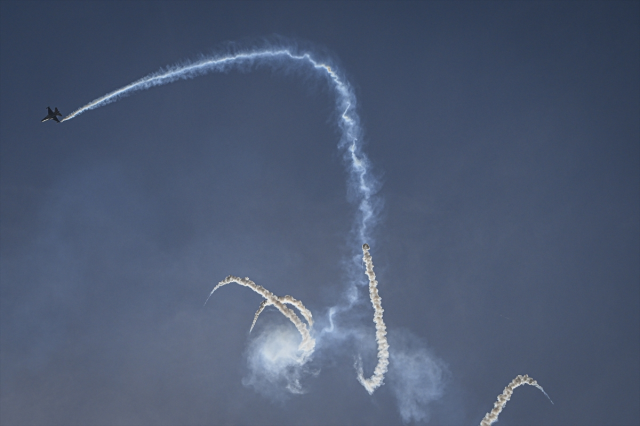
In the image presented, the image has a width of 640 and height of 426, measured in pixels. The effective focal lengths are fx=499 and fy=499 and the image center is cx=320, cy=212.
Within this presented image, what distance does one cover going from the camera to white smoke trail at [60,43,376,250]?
61.8m

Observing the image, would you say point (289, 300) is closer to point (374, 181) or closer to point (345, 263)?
point (345, 263)

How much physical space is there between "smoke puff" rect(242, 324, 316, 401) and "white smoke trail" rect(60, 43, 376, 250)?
17050 millimetres

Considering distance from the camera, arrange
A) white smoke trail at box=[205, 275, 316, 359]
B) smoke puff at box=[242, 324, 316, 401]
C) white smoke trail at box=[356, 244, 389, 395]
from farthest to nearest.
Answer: smoke puff at box=[242, 324, 316, 401]
white smoke trail at box=[205, 275, 316, 359]
white smoke trail at box=[356, 244, 389, 395]

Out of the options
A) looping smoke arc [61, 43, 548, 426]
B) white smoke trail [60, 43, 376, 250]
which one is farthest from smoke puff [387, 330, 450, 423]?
white smoke trail [60, 43, 376, 250]

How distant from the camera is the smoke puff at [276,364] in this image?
67688 mm

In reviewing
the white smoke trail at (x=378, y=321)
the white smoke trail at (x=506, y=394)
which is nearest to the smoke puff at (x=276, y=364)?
the white smoke trail at (x=378, y=321)

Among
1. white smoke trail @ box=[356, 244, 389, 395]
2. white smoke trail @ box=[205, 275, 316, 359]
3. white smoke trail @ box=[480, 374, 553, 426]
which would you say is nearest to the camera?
white smoke trail @ box=[480, 374, 553, 426]

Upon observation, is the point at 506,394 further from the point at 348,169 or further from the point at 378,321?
the point at 348,169

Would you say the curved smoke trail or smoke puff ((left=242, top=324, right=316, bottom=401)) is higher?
the curved smoke trail

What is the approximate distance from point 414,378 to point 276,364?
19.0m

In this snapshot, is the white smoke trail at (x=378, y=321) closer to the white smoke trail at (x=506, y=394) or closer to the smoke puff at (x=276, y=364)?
the smoke puff at (x=276, y=364)

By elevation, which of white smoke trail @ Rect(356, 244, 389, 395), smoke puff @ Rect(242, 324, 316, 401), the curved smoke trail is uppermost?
the curved smoke trail

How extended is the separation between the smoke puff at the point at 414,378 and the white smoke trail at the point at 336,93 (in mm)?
16290

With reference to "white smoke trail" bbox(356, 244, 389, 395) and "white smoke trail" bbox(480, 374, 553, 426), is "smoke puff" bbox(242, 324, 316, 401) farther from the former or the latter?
"white smoke trail" bbox(480, 374, 553, 426)
